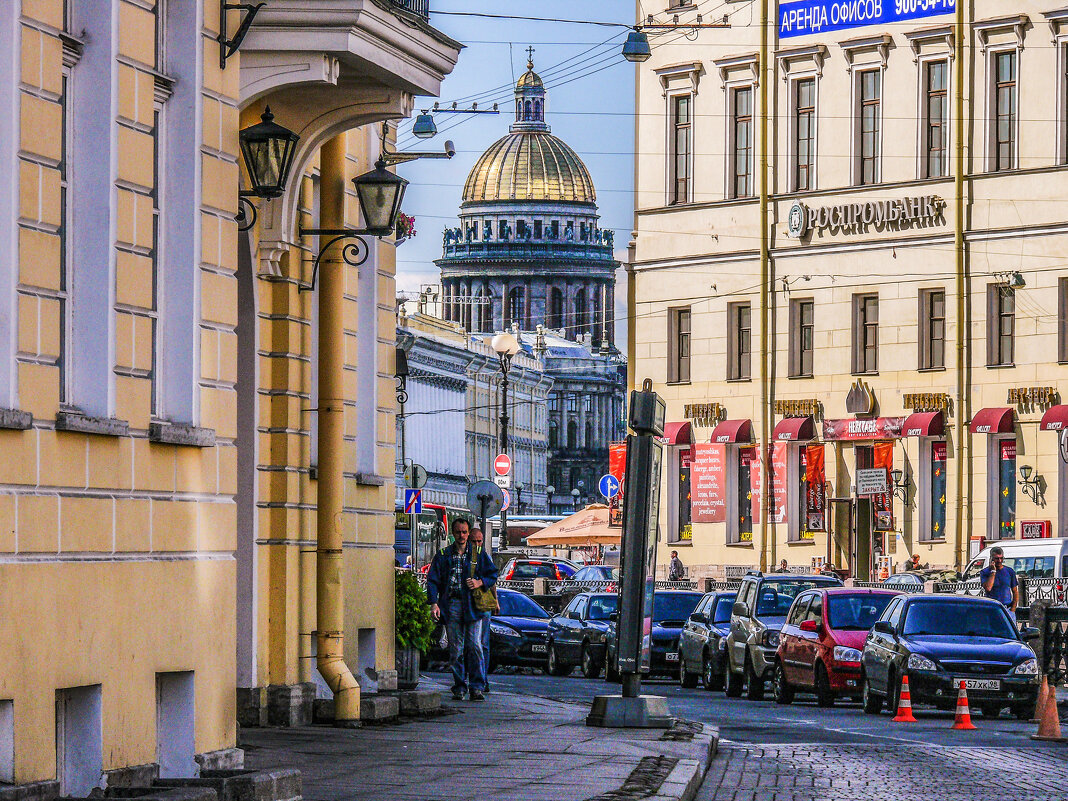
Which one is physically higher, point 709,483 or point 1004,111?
point 1004,111

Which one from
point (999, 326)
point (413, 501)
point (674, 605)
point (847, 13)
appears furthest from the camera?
point (847, 13)

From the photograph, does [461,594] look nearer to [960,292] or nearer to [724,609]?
[724,609]

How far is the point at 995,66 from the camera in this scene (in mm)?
57250

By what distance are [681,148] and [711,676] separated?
1304 inches

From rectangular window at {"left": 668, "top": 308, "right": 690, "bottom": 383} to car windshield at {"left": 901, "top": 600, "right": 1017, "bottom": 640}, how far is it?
38.4 metres

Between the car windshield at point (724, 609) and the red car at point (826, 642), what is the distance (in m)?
4.31

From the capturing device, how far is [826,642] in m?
28.8

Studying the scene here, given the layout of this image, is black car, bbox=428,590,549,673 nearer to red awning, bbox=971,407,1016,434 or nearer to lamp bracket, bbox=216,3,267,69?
red awning, bbox=971,407,1016,434

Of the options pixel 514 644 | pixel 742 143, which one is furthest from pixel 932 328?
pixel 514 644

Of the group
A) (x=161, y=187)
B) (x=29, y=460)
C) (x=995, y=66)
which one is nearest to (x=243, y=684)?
(x=161, y=187)

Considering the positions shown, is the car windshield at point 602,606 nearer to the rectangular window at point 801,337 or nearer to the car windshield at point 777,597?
the car windshield at point 777,597

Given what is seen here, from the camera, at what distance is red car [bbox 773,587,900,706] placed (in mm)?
28750

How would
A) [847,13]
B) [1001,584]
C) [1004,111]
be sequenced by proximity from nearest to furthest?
[1001,584] < [1004,111] < [847,13]

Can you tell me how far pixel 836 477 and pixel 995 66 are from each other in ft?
37.3
